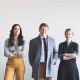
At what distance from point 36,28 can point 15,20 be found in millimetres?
499

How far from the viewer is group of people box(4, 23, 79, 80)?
385cm

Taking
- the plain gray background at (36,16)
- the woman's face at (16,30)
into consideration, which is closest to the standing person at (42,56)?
the woman's face at (16,30)

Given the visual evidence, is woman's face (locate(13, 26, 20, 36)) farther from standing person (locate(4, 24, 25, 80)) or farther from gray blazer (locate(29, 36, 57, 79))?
gray blazer (locate(29, 36, 57, 79))

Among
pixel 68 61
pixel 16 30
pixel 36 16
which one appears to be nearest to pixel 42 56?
pixel 68 61

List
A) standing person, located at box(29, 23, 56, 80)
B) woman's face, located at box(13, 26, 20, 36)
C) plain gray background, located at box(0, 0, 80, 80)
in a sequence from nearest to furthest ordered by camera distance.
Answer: standing person, located at box(29, 23, 56, 80), woman's face, located at box(13, 26, 20, 36), plain gray background, located at box(0, 0, 80, 80)

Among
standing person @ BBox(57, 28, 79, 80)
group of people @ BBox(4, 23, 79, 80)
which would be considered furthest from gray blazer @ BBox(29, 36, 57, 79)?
standing person @ BBox(57, 28, 79, 80)

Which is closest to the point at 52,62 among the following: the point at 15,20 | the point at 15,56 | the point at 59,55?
the point at 59,55

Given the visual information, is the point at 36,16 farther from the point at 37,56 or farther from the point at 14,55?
the point at 37,56

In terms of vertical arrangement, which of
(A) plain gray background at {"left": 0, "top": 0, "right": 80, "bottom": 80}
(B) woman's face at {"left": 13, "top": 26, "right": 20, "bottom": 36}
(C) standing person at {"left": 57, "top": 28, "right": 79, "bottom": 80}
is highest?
(A) plain gray background at {"left": 0, "top": 0, "right": 80, "bottom": 80}

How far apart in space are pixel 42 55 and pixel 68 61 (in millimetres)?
482

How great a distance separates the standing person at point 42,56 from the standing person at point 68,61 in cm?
22

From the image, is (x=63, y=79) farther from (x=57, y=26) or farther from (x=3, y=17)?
(x=3, y=17)

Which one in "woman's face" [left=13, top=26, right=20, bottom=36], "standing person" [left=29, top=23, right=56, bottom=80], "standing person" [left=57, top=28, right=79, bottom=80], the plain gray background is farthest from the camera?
the plain gray background

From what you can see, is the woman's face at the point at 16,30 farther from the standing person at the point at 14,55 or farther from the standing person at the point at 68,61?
the standing person at the point at 68,61
